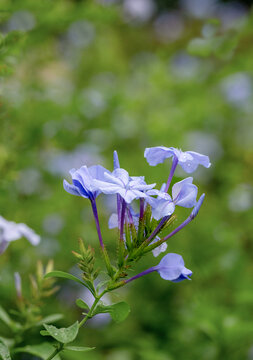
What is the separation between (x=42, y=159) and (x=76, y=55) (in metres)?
1.38

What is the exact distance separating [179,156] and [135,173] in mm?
1043

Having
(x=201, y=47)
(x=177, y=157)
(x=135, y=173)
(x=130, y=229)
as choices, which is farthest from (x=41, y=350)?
(x=135, y=173)

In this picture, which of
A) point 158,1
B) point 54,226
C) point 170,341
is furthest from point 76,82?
point 158,1

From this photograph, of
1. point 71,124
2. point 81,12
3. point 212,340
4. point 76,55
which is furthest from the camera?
point 76,55

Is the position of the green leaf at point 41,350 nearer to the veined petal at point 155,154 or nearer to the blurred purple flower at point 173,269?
the blurred purple flower at point 173,269

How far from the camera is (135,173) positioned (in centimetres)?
167

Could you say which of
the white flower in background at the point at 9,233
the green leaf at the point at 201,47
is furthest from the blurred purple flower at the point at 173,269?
the green leaf at the point at 201,47

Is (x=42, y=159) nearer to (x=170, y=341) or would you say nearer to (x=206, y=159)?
(x=170, y=341)

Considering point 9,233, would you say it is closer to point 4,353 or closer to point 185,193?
point 4,353

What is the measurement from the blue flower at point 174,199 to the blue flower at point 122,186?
2 centimetres

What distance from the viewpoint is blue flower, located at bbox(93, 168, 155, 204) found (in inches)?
22.1

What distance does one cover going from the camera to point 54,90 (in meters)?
1.92

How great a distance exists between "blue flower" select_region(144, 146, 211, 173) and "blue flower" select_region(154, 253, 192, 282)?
0.14 meters

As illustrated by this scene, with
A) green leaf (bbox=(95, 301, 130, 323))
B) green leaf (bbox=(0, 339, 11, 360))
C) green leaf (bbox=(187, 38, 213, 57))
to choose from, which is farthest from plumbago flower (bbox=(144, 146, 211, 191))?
green leaf (bbox=(187, 38, 213, 57))
